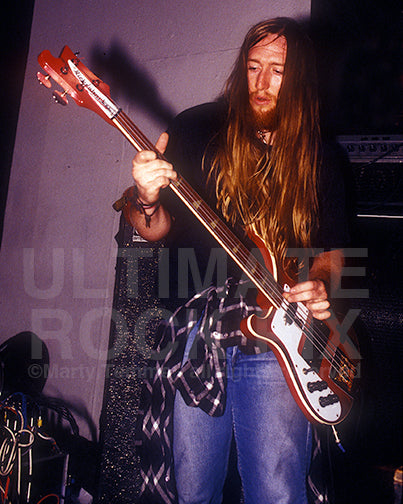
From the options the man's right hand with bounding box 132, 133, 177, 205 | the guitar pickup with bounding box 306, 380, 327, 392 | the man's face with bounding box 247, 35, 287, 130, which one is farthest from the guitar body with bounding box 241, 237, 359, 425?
the man's face with bounding box 247, 35, 287, 130

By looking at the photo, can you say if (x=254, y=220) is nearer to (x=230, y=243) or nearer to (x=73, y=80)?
(x=230, y=243)

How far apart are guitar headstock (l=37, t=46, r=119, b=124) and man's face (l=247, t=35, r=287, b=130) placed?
576mm

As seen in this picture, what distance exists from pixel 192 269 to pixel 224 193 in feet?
0.93

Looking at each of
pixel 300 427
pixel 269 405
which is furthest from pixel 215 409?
pixel 300 427

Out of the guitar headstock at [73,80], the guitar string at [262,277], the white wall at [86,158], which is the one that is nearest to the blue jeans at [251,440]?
the guitar string at [262,277]

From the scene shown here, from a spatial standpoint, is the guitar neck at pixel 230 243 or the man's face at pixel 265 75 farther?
the man's face at pixel 265 75

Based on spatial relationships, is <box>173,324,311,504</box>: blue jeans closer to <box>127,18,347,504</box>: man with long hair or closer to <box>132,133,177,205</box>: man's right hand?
<box>127,18,347,504</box>: man with long hair

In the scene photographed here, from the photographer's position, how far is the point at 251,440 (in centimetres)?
106

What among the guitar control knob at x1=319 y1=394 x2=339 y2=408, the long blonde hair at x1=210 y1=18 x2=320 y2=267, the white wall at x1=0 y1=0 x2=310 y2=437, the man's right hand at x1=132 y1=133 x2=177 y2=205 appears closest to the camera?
the man's right hand at x1=132 y1=133 x2=177 y2=205

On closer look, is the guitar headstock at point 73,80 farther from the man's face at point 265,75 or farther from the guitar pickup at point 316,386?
the guitar pickup at point 316,386

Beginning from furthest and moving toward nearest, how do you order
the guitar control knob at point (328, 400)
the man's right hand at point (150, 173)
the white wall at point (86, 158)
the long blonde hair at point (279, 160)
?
the white wall at point (86, 158)
the long blonde hair at point (279, 160)
the guitar control knob at point (328, 400)
the man's right hand at point (150, 173)

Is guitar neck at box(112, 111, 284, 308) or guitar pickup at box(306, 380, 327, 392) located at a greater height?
guitar neck at box(112, 111, 284, 308)

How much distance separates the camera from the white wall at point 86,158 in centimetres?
188

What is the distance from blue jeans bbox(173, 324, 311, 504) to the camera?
3.39ft
